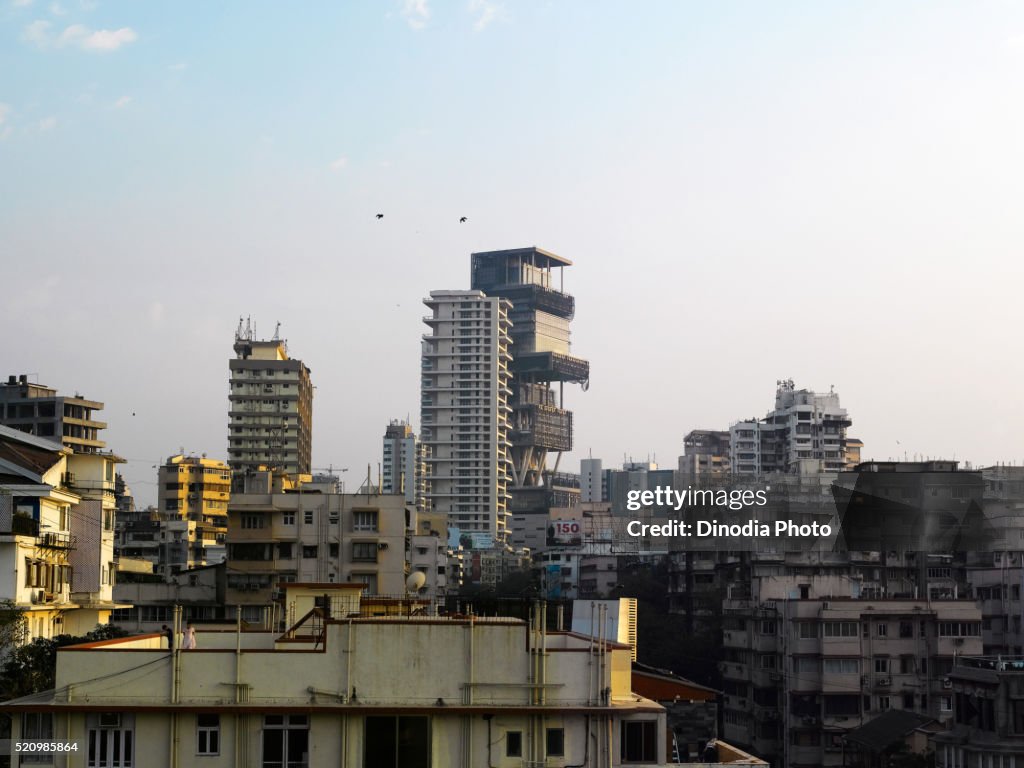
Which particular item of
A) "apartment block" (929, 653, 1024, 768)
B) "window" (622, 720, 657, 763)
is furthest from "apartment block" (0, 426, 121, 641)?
"apartment block" (929, 653, 1024, 768)

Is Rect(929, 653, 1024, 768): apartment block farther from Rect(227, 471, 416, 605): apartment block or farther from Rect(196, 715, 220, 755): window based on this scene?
Rect(196, 715, 220, 755): window

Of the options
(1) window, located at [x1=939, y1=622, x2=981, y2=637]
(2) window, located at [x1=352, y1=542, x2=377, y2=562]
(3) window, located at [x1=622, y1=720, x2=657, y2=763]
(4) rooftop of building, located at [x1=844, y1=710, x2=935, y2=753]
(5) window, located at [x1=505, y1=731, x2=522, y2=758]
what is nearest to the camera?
(5) window, located at [x1=505, y1=731, x2=522, y2=758]

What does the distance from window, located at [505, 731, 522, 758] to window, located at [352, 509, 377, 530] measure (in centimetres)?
4544

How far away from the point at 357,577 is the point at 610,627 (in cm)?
3846

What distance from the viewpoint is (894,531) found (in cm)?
8006

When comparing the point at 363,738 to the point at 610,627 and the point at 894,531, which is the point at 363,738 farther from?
the point at 894,531

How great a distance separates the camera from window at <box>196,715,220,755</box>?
17.0 meters

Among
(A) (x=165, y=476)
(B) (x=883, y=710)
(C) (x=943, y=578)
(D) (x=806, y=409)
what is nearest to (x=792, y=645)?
(B) (x=883, y=710)

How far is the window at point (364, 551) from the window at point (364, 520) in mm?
777

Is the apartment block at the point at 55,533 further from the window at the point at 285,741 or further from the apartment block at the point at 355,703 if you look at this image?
the window at the point at 285,741

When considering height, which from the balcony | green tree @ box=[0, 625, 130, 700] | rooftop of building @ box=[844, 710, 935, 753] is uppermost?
the balcony

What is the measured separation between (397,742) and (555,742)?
76.3 inches

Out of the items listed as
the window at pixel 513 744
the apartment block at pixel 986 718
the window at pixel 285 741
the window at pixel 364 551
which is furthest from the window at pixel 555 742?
the window at pixel 364 551

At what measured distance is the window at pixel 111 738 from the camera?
16906 millimetres
